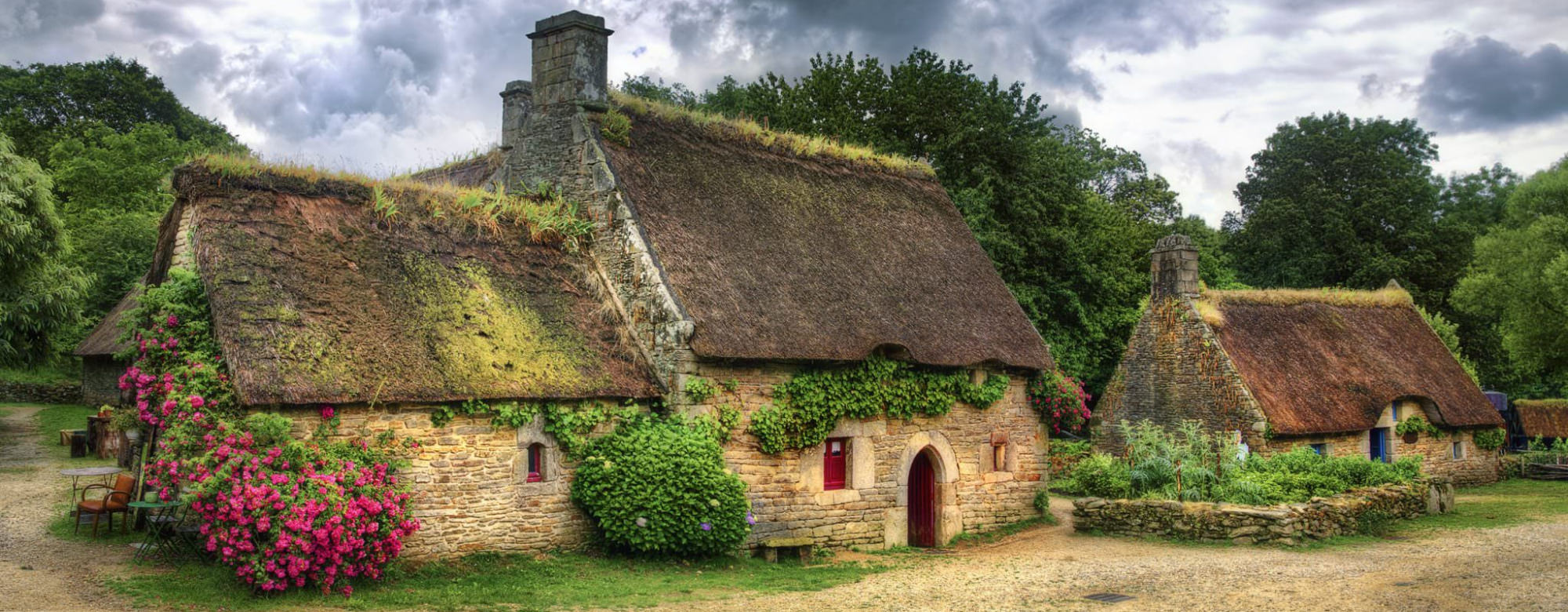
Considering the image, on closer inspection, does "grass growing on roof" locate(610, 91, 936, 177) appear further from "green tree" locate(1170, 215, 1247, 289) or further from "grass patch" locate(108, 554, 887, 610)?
"green tree" locate(1170, 215, 1247, 289)

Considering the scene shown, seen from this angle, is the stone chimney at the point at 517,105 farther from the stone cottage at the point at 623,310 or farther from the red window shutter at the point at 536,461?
the red window shutter at the point at 536,461

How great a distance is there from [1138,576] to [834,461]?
15.1ft

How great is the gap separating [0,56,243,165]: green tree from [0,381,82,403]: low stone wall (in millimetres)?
13926

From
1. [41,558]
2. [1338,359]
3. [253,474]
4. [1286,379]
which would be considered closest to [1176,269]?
[1286,379]

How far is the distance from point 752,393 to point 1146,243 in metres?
28.4

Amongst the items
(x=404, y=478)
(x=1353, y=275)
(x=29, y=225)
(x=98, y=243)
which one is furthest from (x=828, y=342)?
(x=1353, y=275)

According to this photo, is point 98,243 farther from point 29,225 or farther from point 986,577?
point 986,577

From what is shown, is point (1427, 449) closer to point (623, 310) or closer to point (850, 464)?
point (850, 464)

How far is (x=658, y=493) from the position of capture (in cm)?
1420

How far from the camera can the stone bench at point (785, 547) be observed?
1536 cm

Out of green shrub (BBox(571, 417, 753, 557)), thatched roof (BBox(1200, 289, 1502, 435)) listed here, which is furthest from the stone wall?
thatched roof (BBox(1200, 289, 1502, 435))

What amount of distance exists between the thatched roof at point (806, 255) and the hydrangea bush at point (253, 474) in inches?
181

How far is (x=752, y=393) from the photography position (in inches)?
621

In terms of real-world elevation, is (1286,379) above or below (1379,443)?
above
